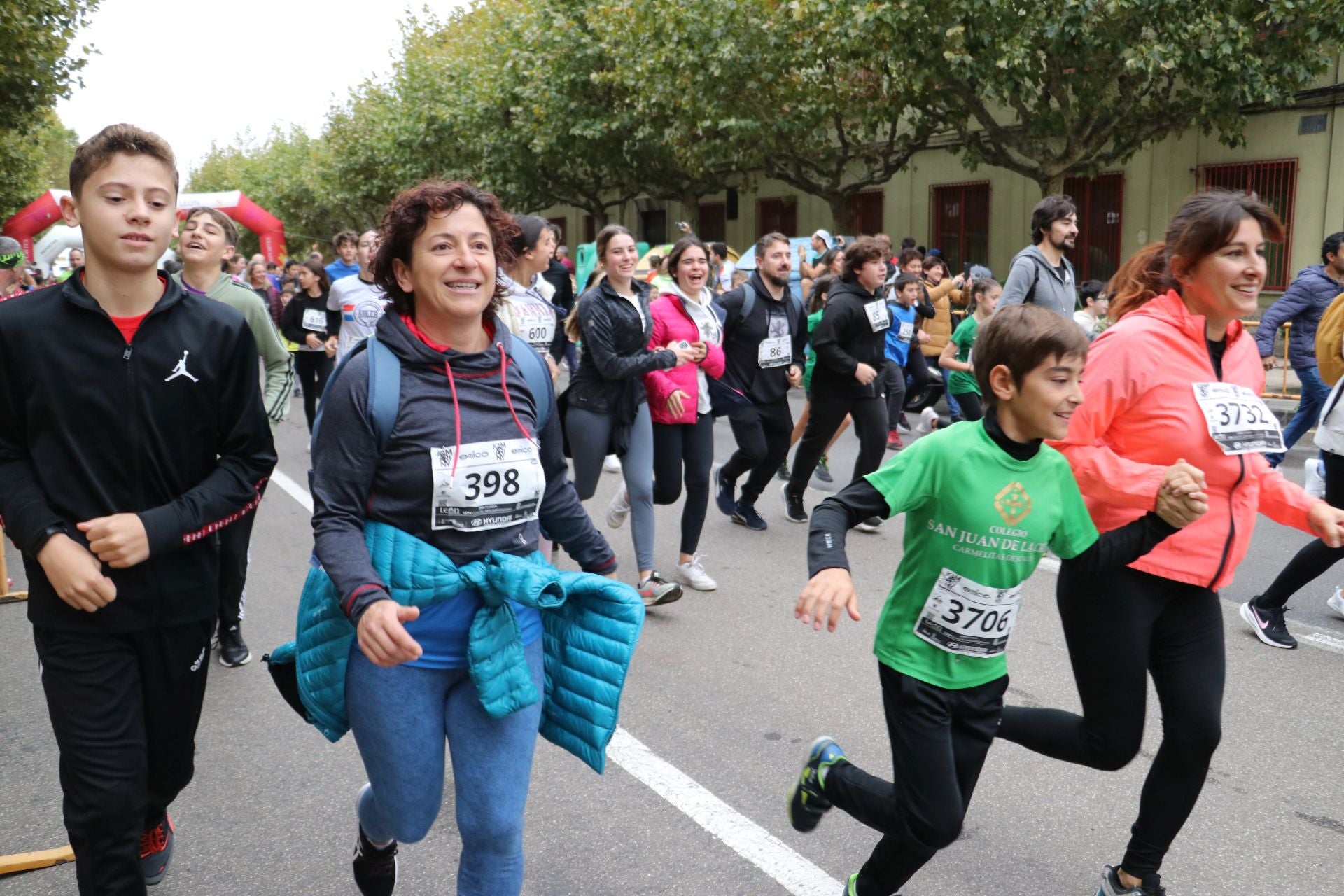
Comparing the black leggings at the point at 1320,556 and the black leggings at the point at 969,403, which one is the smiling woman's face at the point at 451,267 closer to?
the black leggings at the point at 1320,556

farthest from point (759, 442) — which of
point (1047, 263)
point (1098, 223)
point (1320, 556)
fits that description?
point (1098, 223)

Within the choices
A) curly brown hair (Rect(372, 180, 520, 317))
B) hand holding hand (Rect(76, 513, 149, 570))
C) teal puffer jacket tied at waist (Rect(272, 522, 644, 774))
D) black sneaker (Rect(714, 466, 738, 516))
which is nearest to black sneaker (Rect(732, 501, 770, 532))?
black sneaker (Rect(714, 466, 738, 516))

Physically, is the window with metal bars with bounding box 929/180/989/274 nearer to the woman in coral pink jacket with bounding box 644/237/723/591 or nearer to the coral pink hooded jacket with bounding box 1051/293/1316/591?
the woman in coral pink jacket with bounding box 644/237/723/591

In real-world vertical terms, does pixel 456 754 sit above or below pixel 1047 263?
below

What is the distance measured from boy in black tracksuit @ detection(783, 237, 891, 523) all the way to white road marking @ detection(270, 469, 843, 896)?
3.68m

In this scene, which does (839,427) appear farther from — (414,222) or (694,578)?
(414,222)

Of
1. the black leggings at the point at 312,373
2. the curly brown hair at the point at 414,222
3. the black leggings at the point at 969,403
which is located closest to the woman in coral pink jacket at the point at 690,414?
the black leggings at the point at 969,403

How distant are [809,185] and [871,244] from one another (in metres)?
16.8

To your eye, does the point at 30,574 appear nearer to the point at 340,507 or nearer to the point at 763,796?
the point at 340,507

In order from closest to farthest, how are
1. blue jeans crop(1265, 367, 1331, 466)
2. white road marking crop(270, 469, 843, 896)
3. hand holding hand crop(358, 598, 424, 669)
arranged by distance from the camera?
hand holding hand crop(358, 598, 424, 669) < white road marking crop(270, 469, 843, 896) < blue jeans crop(1265, 367, 1331, 466)

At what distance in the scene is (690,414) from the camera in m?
6.41

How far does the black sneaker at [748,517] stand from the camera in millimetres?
7996

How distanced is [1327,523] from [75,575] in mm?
2974

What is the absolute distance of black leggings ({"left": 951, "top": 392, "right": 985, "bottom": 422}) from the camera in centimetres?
889
